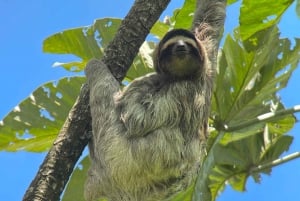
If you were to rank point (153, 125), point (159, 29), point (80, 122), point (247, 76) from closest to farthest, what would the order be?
point (80, 122), point (153, 125), point (247, 76), point (159, 29)

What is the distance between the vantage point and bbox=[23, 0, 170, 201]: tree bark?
5.71 meters

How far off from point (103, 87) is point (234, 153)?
2547 millimetres

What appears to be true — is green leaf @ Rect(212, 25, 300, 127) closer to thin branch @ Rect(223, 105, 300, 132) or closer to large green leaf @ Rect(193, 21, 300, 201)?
large green leaf @ Rect(193, 21, 300, 201)

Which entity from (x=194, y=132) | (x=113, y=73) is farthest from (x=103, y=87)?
(x=194, y=132)

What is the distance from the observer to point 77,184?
7879 millimetres

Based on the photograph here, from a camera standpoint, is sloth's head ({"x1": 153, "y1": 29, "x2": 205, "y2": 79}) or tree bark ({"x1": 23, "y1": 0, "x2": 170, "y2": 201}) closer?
tree bark ({"x1": 23, "y1": 0, "x2": 170, "y2": 201})

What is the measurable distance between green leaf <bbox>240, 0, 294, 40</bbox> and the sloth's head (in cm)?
76

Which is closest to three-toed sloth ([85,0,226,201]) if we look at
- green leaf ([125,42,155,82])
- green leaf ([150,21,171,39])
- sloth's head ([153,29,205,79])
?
sloth's head ([153,29,205,79])

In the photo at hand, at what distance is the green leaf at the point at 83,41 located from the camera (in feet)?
26.8

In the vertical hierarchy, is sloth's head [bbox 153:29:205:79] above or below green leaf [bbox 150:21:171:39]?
below

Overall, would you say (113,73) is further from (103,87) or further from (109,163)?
(109,163)

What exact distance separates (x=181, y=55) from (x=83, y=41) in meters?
1.69

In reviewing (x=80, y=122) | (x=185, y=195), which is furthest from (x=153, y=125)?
(x=80, y=122)

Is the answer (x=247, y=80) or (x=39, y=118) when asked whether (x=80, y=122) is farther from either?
(x=247, y=80)
